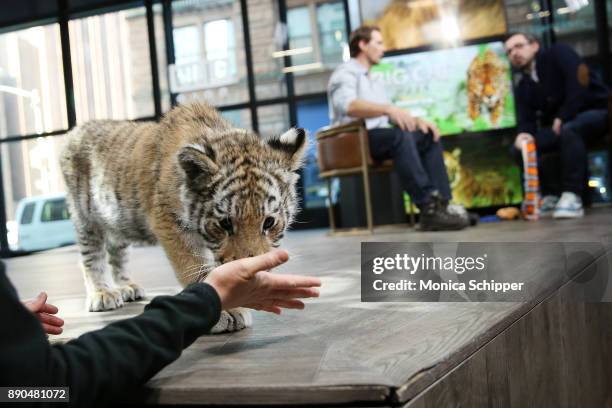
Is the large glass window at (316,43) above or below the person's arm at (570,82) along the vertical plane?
above

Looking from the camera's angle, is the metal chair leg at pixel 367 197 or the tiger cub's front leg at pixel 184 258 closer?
the tiger cub's front leg at pixel 184 258

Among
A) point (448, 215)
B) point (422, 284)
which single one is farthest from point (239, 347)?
point (448, 215)

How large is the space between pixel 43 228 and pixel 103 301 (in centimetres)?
745

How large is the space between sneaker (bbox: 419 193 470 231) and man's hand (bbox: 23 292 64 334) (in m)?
3.38

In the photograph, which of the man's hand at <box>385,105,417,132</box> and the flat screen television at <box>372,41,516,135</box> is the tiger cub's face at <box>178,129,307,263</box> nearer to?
the man's hand at <box>385,105,417,132</box>

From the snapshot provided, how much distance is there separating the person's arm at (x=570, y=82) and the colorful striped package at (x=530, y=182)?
1.13ft

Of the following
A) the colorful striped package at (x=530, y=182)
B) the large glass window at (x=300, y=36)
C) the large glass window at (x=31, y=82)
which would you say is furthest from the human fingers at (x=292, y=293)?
the large glass window at (x=31, y=82)

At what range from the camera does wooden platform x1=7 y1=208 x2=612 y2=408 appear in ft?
3.13

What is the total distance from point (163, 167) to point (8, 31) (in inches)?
342

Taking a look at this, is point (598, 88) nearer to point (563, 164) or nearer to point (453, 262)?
point (563, 164)

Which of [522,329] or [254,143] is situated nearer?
[522,329]

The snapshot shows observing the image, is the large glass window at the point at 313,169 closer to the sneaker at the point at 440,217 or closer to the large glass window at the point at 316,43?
the large glass window at the point at 316,43

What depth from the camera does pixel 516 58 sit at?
4.95 m

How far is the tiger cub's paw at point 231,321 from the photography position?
1.45 m
